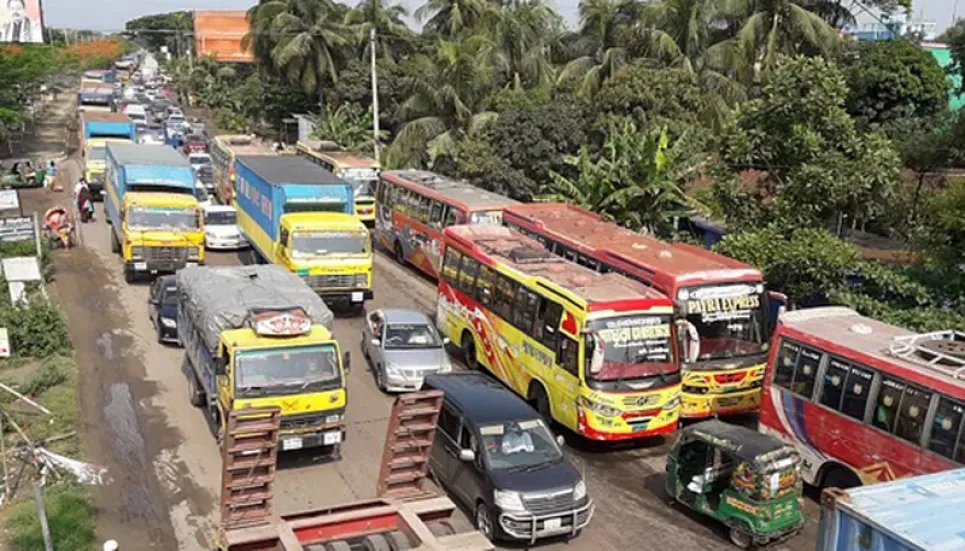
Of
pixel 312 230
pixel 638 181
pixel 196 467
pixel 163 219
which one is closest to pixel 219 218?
pixel 163 219

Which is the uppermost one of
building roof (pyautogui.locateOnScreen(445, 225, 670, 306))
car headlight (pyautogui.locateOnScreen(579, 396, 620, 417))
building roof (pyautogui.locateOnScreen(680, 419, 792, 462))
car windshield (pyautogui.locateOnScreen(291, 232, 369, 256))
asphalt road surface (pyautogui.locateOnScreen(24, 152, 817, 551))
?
building roof (pyautogui.locateOnScreen(445, 225, 670, 306))

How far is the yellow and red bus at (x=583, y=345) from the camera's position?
619 inches

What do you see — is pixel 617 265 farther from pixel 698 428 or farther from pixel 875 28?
pixel 875 28

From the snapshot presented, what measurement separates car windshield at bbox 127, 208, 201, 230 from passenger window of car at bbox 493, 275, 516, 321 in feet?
38.4

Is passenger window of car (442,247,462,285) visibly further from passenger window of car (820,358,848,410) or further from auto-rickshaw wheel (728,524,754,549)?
auto-rickshaw wheel (728,524,754,549)

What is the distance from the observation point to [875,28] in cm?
7244

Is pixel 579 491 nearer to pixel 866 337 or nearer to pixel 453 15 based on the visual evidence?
pixel 866 337

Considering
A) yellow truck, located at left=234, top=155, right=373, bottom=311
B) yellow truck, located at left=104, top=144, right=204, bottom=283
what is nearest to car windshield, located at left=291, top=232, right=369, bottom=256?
yellow truck, located at left=234, top=155, right=373, bottom=311

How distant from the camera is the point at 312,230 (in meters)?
23.8

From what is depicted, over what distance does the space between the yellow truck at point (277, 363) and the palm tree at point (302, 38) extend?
41.8 m

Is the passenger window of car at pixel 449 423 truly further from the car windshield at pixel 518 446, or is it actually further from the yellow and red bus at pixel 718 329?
the yellow and red bus at pixel 718 329

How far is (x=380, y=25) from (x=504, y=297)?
4312 centimetres

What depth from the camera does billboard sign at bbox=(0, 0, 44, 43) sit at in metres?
53.2

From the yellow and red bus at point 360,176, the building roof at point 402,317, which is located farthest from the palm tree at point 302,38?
the building roof at point 402,317
